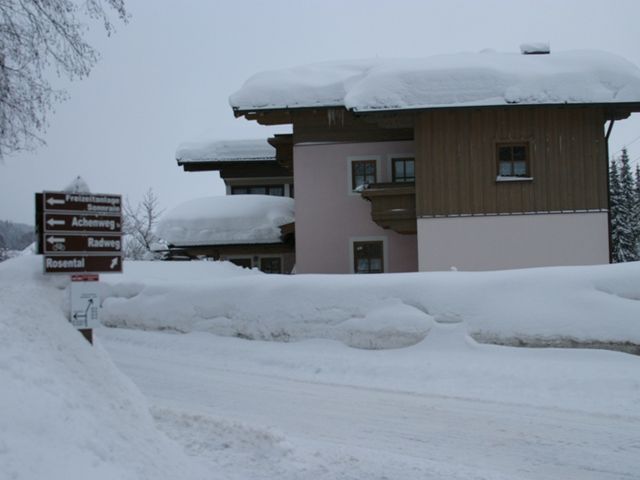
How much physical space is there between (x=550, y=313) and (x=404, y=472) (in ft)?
18.4

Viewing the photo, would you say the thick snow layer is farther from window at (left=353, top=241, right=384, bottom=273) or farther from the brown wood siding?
window at (left=353, top=241, right=384, bottom=273)

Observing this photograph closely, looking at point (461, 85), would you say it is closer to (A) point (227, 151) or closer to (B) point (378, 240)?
(B) point (378, 240)

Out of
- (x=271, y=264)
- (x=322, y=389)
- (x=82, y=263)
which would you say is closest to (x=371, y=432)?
(x=322, y=389)

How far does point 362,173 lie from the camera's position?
2233 cm

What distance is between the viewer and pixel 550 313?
34.7 ft

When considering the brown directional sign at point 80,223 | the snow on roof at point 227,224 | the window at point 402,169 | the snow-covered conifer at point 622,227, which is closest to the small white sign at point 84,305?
the brown directional sign at point 80,223

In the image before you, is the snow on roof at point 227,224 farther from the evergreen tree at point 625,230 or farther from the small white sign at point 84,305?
the evergreen tree at point 625,230

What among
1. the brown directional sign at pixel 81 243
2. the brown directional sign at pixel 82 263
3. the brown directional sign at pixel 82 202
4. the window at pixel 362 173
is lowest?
the brown directional sign at pixel 82 263

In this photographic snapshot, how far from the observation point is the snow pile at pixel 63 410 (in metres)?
4.19

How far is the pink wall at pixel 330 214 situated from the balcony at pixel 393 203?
65.4 inches

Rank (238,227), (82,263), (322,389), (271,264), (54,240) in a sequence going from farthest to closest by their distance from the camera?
1. (271,264)
2. (238,227)
3. (322,389)
4. (82,263)
5. (54,240)

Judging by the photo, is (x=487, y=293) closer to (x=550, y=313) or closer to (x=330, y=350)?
(x=550, y=313)

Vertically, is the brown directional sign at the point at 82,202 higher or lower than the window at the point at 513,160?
lower

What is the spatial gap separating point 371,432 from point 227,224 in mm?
18691
